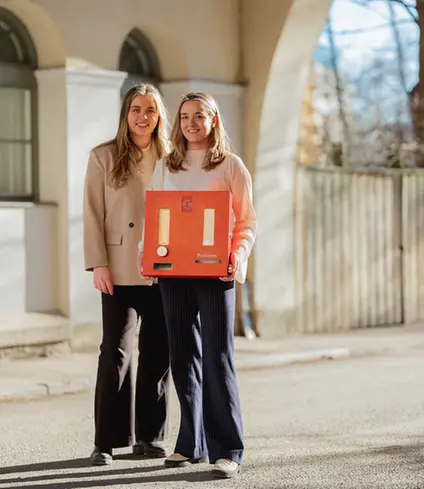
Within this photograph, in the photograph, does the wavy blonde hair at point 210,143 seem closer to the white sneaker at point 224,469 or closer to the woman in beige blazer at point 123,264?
the woman in beige blazer at point 123,264

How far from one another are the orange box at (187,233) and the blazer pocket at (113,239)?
40 cm

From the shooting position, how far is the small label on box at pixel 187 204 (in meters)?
5.91

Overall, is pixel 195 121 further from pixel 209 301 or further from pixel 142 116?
pixel 209 301

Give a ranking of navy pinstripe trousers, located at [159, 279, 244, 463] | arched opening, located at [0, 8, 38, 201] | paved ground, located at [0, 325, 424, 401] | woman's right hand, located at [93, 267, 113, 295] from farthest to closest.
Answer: arched opening, located at [0, 8, 38, 201] < paved ground, located at [0, 325, 424, 401] < woman's right hand, located at [93, 267, 113, 295] < navy pinstripe trousers, located at [159, 279, 244, 463]

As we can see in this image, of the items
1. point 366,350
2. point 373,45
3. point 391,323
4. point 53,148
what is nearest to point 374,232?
point 391,323

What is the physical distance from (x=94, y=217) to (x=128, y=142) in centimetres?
43

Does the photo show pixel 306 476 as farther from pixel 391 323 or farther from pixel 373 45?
pixel 373 45

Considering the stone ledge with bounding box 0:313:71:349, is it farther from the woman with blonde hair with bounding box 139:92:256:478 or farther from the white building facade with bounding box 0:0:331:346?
the woman with blonde hair with bounding box 139:92:256:478

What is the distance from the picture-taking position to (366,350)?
40.1ft

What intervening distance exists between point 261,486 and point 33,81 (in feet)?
22.4

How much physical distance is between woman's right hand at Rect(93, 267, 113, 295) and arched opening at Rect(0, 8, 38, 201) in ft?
18.5

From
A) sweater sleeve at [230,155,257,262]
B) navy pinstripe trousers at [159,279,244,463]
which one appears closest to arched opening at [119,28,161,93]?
sweater sleeve at [230,155,257,262]

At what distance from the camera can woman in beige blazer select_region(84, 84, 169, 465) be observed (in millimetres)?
6301

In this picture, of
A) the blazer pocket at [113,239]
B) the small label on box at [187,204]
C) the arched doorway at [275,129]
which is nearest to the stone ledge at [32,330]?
the arched doorway at [275,129]
